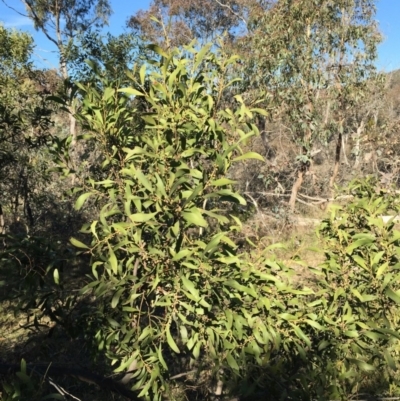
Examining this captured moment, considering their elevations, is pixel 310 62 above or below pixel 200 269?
above

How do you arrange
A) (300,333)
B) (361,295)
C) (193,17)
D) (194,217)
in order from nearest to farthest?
(194,217) < (300,333) < (361,295) < (193,17)

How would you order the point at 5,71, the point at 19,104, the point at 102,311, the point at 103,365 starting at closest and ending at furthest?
the point at 102,311
the point at 103,365
the point at 19,104
the point at 5,71

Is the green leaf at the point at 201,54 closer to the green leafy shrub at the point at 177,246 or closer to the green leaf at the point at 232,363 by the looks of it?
the green leafy shrub at the point at 177,246

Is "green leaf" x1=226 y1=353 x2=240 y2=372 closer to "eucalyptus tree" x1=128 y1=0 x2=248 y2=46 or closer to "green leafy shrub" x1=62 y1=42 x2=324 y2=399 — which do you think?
"green leafy shrub" x1=62 y1=42 x2=324 y2=399

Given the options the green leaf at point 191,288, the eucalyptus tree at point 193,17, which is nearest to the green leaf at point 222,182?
the green leaf at point 191,288

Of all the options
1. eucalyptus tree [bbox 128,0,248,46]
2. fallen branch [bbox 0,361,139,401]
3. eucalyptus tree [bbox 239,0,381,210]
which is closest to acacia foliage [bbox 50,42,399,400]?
fallen branch [bbox 0,361,139,401]

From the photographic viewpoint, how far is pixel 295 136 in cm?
871

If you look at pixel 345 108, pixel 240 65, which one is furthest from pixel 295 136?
pixel 240 65

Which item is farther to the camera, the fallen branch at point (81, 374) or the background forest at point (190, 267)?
the fallen branch at point (81, 374)

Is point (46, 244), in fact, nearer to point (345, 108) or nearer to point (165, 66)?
point (165, 66)

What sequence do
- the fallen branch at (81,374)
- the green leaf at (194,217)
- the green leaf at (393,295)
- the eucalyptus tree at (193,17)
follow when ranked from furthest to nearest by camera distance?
the eucalyptus tree at (193,17)
the fallen branch at (81,374)
the green leaf at (393,295)
the green leaf at (194,217)

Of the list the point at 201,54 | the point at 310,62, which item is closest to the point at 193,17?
the point at 310,62

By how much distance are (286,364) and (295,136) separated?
7426mm

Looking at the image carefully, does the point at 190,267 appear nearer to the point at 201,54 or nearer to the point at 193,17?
the point at 201,54
